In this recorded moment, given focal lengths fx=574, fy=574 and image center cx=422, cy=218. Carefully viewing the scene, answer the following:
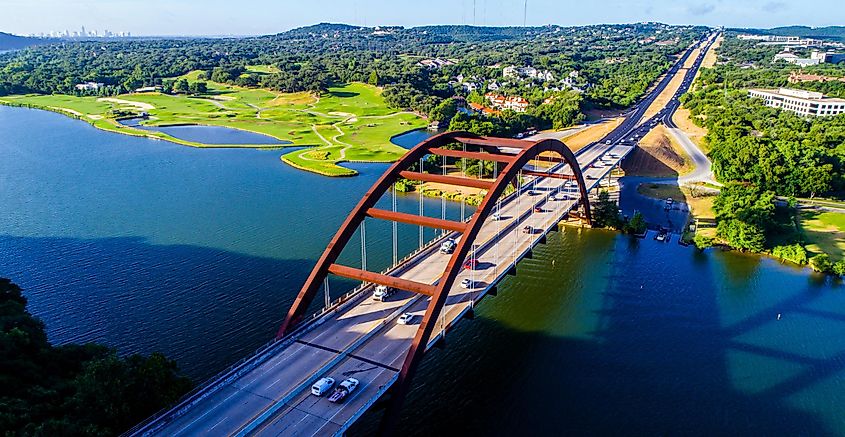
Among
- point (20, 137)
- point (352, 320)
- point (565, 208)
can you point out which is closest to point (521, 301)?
point (565, 208)

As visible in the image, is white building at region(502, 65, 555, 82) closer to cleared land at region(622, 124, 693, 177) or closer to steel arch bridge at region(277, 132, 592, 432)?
cleared land at region(622, 124, 693, 177)

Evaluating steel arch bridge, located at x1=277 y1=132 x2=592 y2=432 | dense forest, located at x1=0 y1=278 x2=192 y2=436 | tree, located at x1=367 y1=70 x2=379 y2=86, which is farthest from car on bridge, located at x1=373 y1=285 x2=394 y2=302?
tree, located at x1=367 y1=70 x2=379 y2=86

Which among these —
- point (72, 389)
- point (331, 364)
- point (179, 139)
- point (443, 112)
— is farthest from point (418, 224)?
point (443, 112)

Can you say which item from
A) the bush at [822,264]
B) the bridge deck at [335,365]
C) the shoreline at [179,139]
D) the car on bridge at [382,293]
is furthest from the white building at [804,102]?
the car on bridge at [382,293]

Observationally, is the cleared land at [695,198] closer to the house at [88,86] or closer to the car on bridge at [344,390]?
the car on bridge at [344,390]

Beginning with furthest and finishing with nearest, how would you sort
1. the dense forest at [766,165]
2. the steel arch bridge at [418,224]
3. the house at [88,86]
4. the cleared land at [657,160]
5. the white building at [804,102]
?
the house at [88,86] < the white building at [804,102] < the cleared land at [657,160] < the dense forest at [766,165] < the steel arch bridge at [418,224]

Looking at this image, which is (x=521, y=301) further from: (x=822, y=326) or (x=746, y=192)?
(x=746, y=192)
